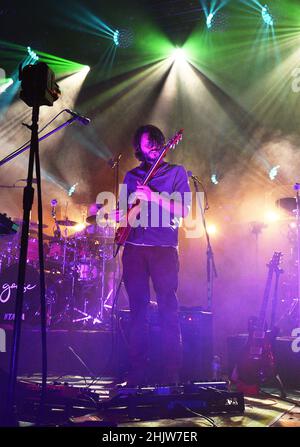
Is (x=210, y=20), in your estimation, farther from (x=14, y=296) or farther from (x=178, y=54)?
(x=14, y=296)

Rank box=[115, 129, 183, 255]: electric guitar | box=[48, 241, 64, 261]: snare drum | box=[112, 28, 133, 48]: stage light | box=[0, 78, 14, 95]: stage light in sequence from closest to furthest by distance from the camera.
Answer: box=[115, 129, 183, 255]: electric guitar, box=[48, 241, 64, 261]: snare drum, box=[112, 28, 133, 48]: stage light, box=[0, 78, 14, 95]: stage light

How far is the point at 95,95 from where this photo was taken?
8797mm

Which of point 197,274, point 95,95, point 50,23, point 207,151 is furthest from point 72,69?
point 197,274

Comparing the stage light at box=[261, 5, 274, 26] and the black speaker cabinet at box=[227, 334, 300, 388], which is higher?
the stage light at box=[261, 5, 274, 26]

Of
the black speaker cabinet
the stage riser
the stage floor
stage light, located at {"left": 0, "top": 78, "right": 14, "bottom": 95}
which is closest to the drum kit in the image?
the stage riser

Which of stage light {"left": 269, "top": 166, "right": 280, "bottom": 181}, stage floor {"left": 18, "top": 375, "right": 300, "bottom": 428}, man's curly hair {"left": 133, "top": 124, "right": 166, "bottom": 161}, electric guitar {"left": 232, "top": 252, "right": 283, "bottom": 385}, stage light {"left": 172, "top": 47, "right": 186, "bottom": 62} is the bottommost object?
stage floor {"left": 18, "top": 375, "right": 300, "bottom": 428}

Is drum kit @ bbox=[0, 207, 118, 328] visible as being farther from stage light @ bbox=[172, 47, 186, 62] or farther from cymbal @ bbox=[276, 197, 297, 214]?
stage light @ bbox=[172, 47, 186, 62]

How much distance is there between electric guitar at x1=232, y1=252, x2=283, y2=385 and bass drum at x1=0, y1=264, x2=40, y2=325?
118 inches

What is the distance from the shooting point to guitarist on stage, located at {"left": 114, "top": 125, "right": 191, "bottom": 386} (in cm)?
300

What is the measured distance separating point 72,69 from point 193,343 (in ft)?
22.0

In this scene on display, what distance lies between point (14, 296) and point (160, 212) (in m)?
3.24

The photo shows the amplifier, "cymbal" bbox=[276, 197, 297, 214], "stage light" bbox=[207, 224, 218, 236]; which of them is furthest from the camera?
"stage light" bbox=[207, 224, 218, 236]

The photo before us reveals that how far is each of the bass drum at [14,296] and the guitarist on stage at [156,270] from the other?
8.94ft
